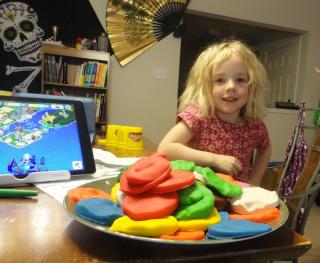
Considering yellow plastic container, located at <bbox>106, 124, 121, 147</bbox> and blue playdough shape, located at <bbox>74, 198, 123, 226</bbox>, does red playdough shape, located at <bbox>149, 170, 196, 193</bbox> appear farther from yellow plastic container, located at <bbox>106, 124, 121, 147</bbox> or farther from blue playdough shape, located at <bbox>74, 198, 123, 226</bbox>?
yellow plastic container, located at <bbox>106, 124, 121, 147</bbox>

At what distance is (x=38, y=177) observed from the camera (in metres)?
0.60

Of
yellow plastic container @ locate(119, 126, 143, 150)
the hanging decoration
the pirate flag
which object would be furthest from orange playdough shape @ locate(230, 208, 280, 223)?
the pirate flag

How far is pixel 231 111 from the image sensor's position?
0.99 metres

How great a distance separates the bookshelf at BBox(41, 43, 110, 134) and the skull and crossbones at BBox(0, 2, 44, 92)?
0.76ft

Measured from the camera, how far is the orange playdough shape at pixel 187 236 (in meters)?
0.32

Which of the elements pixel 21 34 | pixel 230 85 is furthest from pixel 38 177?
pixel 21 34

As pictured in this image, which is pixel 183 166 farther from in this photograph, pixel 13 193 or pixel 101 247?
pixel 13 193

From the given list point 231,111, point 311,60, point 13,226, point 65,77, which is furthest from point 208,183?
point 311,60

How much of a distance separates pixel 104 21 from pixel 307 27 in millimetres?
2411

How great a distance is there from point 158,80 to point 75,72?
0.84m

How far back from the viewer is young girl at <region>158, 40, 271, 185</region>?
37.2 inches

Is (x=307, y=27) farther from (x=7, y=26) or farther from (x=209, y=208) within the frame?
(x=209, y=208)

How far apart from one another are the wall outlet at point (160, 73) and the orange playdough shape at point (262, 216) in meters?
2.77

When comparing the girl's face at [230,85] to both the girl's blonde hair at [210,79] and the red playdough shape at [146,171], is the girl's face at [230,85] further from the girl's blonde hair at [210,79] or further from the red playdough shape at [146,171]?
the red playdough shape at [146,171]
